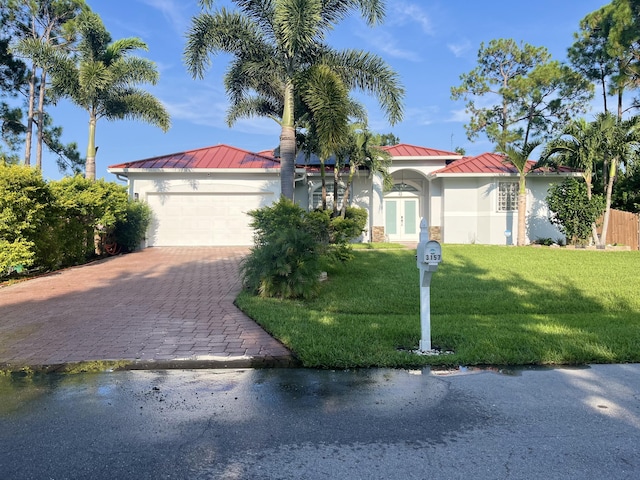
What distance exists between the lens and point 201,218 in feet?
63.4

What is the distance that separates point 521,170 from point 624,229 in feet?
14.8

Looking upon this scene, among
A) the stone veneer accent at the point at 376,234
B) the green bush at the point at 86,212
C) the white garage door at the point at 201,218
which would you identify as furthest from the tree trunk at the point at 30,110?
the stone veneer accent at the point at 376,234

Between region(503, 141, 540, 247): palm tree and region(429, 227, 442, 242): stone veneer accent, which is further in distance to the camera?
region(429, 227, 442, 242): stone veneer accent

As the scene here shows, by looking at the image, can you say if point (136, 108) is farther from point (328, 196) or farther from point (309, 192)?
point (328, 196)

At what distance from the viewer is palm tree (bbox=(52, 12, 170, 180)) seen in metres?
16.3

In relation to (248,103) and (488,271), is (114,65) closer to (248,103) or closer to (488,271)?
(248,103)

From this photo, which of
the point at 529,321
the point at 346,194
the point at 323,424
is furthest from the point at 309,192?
the point at 323,424

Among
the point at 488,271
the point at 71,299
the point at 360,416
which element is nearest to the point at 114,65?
the point at 71,299

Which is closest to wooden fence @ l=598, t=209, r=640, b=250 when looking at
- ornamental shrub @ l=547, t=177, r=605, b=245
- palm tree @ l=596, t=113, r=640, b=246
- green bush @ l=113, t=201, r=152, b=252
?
ornamental shrub @ l=547, t=177, r=605, b=245

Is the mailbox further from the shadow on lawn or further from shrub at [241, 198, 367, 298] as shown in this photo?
shrub at [241, 198, 367, 298]

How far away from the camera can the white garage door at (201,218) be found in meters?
19.2

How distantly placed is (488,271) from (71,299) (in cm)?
927

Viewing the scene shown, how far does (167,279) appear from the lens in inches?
428

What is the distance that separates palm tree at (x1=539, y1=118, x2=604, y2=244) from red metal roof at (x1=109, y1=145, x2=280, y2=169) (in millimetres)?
11156
